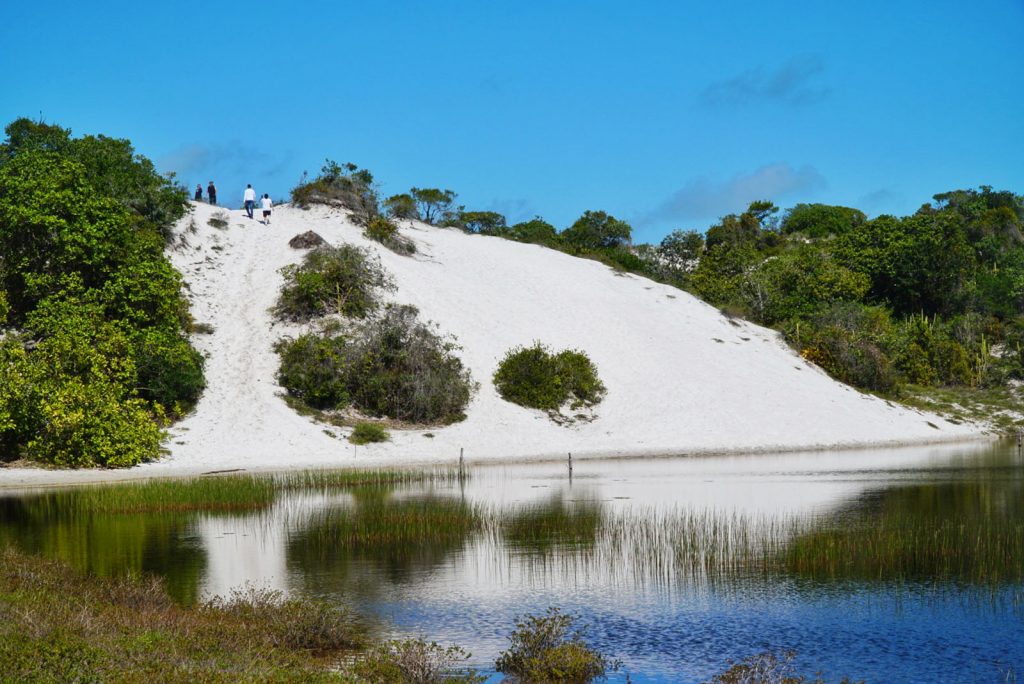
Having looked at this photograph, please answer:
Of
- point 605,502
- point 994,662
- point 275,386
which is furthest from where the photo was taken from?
point 275,386

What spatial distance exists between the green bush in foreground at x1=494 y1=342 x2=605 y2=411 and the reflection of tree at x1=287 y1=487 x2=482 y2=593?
22692 millimetres

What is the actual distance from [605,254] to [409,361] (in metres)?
35.2

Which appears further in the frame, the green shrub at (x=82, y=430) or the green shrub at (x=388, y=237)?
the green shrub at (x=388, y=237)

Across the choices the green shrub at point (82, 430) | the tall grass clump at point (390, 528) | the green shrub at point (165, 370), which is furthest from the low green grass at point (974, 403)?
the green shrub at point (82, 430)

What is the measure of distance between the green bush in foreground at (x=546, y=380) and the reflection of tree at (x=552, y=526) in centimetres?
2248

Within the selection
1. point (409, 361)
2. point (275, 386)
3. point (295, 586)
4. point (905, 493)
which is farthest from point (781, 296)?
point (295, 586)

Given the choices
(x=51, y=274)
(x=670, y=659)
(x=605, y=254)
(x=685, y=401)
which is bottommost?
(x=670, y=659)

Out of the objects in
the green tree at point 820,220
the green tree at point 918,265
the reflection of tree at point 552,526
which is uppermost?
the green tree at point 820,220

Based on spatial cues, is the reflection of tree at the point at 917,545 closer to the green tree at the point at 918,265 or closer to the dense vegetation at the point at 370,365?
the dense vegetation at the point at 370,365

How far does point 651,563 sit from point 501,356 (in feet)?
116

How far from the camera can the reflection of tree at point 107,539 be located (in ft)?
58.4

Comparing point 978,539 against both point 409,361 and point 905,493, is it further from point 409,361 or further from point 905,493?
point 409,361

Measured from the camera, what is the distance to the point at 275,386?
1797 inches

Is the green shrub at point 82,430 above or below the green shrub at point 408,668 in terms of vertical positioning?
above
